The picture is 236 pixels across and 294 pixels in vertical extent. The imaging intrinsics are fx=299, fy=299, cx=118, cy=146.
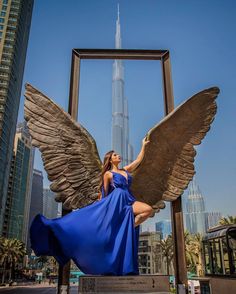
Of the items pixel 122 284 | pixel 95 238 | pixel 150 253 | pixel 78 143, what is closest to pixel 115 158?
pixel 78 143

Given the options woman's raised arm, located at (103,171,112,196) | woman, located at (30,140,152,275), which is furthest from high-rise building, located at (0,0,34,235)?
woman, located at (30,140,152,275)

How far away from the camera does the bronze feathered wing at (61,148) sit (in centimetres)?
554

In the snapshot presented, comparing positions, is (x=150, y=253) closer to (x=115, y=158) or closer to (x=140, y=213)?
(x=115, y=158)

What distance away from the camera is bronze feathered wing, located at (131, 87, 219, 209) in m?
5.78

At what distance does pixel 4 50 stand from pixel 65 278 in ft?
229

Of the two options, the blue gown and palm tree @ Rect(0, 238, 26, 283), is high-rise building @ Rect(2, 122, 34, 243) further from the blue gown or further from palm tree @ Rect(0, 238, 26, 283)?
the blue gown

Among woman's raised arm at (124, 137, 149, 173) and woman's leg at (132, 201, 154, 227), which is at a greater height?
woman's raised arm at (124, 137, 149, 173)

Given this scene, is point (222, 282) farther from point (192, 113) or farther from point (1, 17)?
point (1, 17)

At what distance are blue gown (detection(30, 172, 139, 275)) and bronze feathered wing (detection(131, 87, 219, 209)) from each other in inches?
64.9

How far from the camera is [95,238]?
4.12 meters

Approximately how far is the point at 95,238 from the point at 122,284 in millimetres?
699

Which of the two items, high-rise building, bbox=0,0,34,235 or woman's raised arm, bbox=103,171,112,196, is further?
high-rise building, bbox=0,0,34,235

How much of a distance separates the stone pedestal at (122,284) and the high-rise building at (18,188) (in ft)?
268

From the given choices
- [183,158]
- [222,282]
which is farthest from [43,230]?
[222,282]
